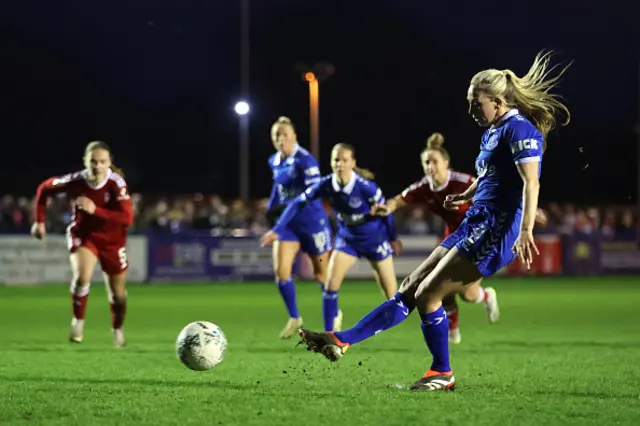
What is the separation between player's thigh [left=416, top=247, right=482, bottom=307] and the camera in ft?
25.8

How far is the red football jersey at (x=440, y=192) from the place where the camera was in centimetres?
1197

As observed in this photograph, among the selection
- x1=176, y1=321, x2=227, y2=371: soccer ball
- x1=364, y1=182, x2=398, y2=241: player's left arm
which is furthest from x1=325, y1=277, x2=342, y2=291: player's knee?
x1=176, y1=321, x2=227, y2=371: soccer ball

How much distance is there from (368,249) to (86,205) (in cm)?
316

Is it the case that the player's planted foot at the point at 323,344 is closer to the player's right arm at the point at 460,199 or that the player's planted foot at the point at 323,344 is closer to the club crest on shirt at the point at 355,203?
the player's right arm at the point at 460,199

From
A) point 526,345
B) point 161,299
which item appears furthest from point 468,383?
point 161,299

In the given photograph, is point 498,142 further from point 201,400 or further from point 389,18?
point 389,18

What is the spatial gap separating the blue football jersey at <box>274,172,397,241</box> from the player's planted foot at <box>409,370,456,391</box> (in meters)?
4.37

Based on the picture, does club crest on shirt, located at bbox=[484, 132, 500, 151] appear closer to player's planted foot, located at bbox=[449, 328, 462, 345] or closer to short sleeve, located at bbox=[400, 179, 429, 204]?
short sleeve, located at bbox=[400, 179, 429, 204]

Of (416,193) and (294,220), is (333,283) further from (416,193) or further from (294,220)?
(416,193)

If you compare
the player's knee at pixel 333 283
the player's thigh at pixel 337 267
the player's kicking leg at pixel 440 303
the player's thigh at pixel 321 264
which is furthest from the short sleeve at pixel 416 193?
the player's kicking leg at pixel 440 303

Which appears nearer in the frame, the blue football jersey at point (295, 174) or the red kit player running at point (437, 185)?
the red kit player running at point (437, 185)

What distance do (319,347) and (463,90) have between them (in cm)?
5820

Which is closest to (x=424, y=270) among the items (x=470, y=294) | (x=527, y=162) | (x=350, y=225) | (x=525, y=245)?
(x=525, y=245)

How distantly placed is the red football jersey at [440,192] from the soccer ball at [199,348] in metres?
3.67
